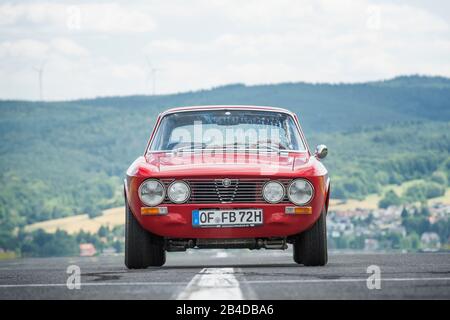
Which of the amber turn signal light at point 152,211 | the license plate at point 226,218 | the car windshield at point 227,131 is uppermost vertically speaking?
the car windshield at point 227,131

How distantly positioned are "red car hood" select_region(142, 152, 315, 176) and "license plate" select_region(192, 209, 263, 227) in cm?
36

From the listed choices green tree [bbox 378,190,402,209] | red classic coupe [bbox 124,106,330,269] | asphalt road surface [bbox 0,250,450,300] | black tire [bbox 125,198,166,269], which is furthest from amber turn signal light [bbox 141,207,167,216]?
green tree [bbox 378,190,402,209]

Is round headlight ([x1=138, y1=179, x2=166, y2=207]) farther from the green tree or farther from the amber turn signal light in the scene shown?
the green tree

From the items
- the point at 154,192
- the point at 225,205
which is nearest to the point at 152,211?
the point at 154,192

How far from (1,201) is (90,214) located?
28.8 meters

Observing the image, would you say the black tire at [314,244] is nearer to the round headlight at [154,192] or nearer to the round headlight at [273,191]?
the round headlight at [273,191]

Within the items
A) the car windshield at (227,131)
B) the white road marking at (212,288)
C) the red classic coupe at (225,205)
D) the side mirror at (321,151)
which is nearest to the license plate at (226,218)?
the red classic coupe at (225,205)

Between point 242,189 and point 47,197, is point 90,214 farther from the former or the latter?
point 242,189

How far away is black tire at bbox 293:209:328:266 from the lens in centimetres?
955

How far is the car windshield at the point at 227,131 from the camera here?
10531mm

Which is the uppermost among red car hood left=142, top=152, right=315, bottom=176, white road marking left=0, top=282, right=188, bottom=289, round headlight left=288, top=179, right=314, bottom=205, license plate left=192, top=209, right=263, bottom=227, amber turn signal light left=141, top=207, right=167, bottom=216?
red car hood left=142, top=152, right=315, bottom=176

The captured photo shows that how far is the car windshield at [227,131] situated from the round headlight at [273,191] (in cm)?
122
